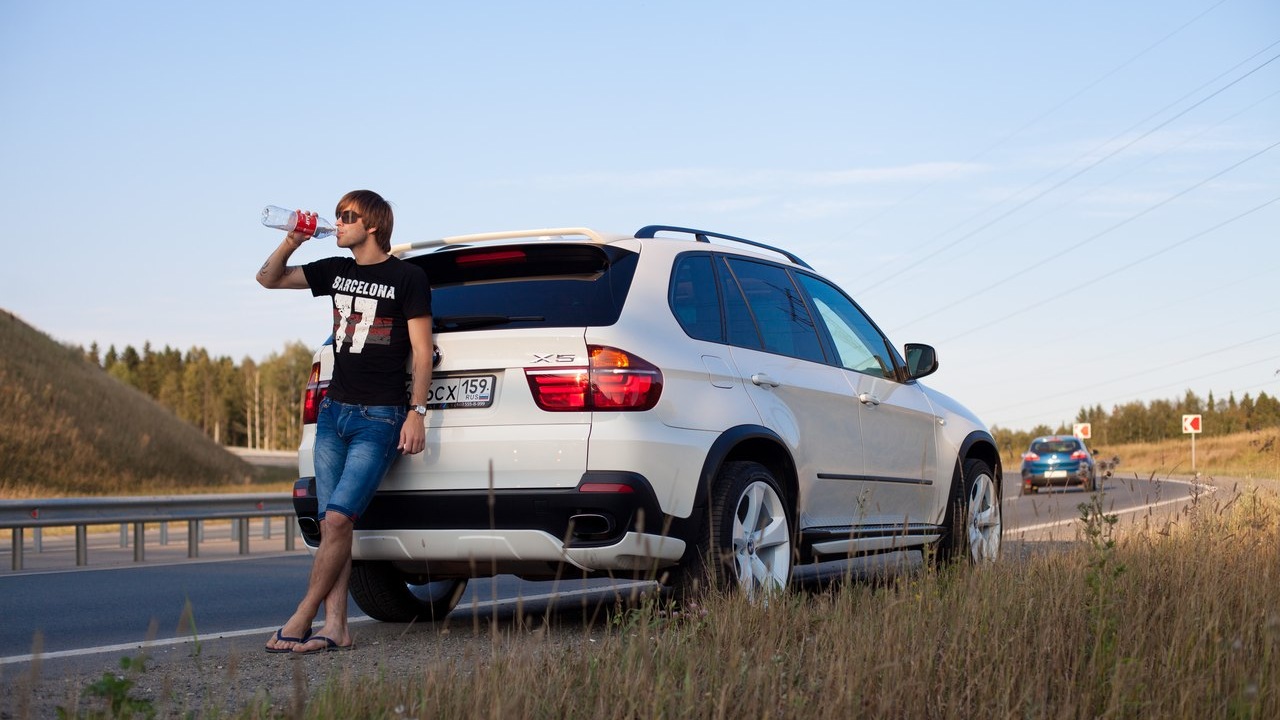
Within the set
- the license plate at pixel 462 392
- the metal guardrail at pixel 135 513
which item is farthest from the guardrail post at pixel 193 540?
the license plate at pixel 462 392

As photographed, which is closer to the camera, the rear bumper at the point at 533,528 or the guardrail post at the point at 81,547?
the rear bumper at the point at 533,528

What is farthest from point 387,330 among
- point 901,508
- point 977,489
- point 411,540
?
point 977,489

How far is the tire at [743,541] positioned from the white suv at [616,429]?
0.03ft

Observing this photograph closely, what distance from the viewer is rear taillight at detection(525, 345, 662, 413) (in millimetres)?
5523

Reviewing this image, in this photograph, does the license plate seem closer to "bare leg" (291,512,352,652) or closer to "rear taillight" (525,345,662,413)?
"rear taillight" (525,345,662,413)

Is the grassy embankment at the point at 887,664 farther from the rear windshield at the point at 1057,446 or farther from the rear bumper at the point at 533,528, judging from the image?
the rear windshield at the point at 1057,446

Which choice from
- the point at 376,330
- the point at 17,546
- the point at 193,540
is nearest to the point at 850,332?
the point at 376,330

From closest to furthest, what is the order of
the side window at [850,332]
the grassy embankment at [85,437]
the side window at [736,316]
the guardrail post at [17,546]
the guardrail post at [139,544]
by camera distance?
the side window at [736,316] < the side window at [850,332] < the guardrail post at [17,546] < the guardrail post at [139,544] < the grassy embankment at [85,437]

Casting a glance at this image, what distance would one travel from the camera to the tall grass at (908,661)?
12.2 feet

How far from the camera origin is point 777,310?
22.9 feet

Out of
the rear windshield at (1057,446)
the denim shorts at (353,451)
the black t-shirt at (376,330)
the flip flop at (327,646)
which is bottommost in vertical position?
the flip flop at (327,646)

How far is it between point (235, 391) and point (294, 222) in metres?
168

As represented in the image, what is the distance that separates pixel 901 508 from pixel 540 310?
2.86 m

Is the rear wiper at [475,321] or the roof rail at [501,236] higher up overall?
the roof rail at [501,236]
